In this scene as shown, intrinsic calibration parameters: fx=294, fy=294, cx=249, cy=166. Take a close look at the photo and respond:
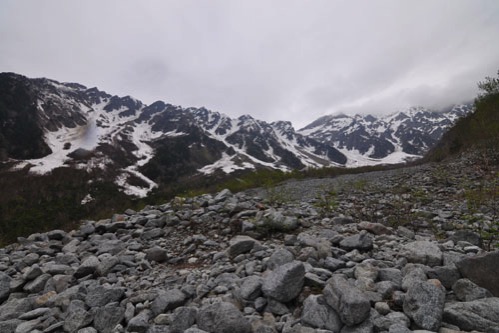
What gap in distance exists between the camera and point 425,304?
3.15 m

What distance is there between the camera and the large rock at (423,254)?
4316 mm

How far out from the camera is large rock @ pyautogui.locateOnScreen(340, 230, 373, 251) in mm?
5277

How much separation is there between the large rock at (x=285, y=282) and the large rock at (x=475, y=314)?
1679 millimetres

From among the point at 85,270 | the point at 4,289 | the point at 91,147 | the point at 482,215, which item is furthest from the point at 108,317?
the point at 91,147

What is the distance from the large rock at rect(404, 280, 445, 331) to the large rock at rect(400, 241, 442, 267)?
1060 mm

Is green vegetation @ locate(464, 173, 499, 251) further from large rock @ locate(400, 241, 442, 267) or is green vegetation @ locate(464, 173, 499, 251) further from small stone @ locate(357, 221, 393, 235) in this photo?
small stone @ locate(357, 221, 393, 235)

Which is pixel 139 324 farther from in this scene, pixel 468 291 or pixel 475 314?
pixel 468 291

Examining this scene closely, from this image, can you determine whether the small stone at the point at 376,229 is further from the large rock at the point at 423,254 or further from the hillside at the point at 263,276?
the large rock at the point at 423,254

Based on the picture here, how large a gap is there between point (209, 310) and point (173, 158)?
146977 mm

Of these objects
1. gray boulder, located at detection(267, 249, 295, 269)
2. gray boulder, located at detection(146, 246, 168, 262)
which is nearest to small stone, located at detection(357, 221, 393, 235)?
gray boulder, located at detection(267, 249, 295, 269)

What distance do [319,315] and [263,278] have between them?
1092 millimetres

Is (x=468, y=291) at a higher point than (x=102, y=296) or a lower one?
higher

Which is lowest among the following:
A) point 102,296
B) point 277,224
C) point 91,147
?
A: point 102,296

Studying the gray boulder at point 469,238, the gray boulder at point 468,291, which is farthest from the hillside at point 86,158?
the gray boulder at point 468,291
